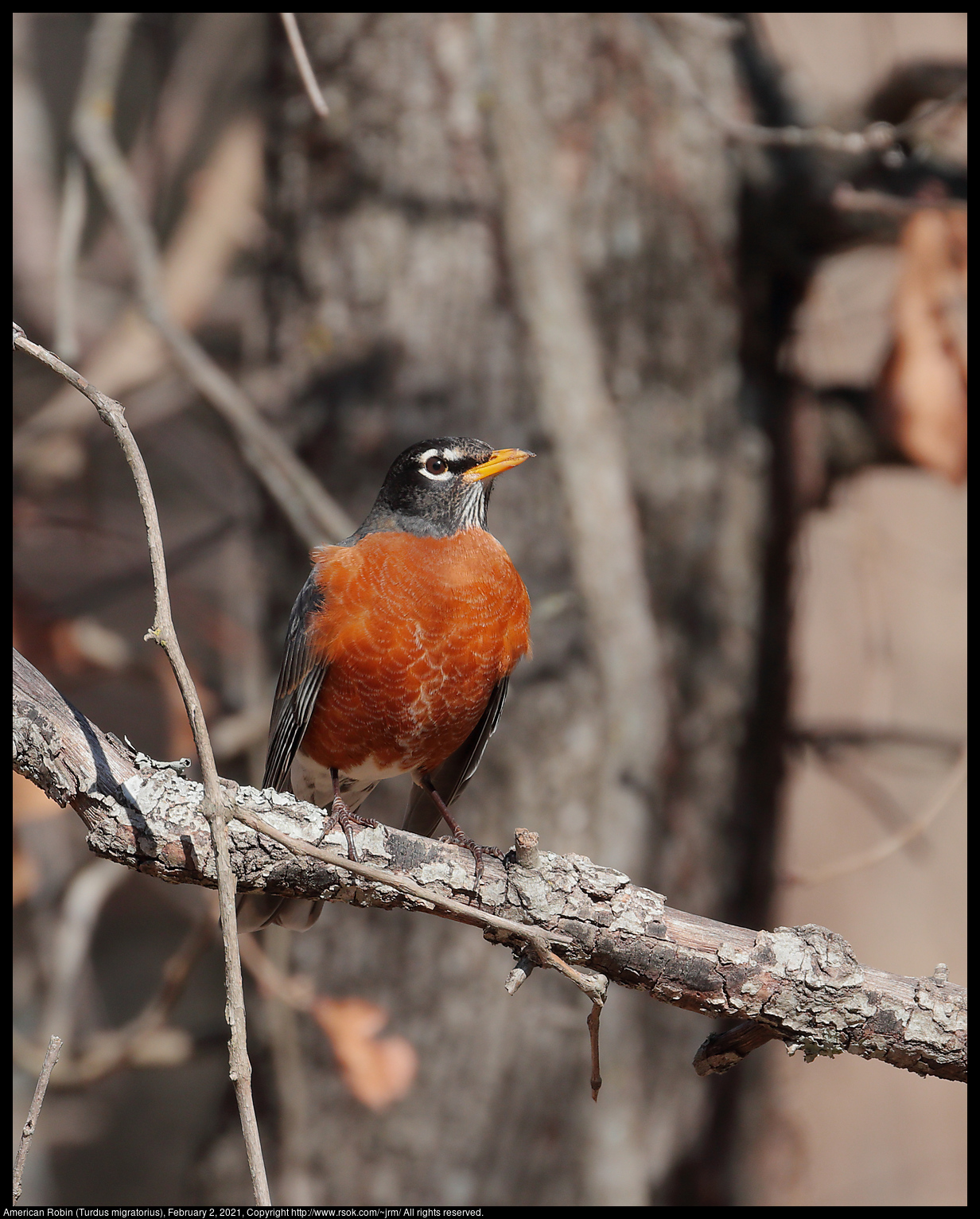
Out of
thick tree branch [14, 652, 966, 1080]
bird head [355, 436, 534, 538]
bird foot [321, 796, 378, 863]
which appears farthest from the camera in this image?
bird head [355, 436, 534, 538]

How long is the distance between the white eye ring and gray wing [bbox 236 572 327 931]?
19.8 inches

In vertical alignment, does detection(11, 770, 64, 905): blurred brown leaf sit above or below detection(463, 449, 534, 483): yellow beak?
below

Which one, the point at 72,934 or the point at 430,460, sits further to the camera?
the point at 72,934

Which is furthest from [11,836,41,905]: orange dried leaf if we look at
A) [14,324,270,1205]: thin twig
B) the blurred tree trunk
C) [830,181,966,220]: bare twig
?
[830,181,966,220]: bare twig

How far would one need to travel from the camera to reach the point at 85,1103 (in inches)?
251

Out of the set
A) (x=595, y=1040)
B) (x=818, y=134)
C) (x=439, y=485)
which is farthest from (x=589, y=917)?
(x=818, y=134)

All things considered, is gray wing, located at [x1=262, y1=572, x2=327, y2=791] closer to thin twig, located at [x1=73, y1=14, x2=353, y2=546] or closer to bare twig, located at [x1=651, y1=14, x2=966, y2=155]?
thin twig, located at [x1=73, y1=14, x2=353, y2=546]

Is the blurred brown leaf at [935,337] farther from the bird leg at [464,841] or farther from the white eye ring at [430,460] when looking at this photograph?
the bird leg at [464,841]

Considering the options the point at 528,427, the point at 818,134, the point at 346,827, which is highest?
the point at 818,134

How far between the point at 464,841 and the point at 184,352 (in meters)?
1.88

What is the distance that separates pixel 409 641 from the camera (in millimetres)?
2912

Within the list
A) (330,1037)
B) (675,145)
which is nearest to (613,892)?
(330,1037)

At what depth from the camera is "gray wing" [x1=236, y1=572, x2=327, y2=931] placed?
3.03 metres

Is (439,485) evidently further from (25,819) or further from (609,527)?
(25,819)
